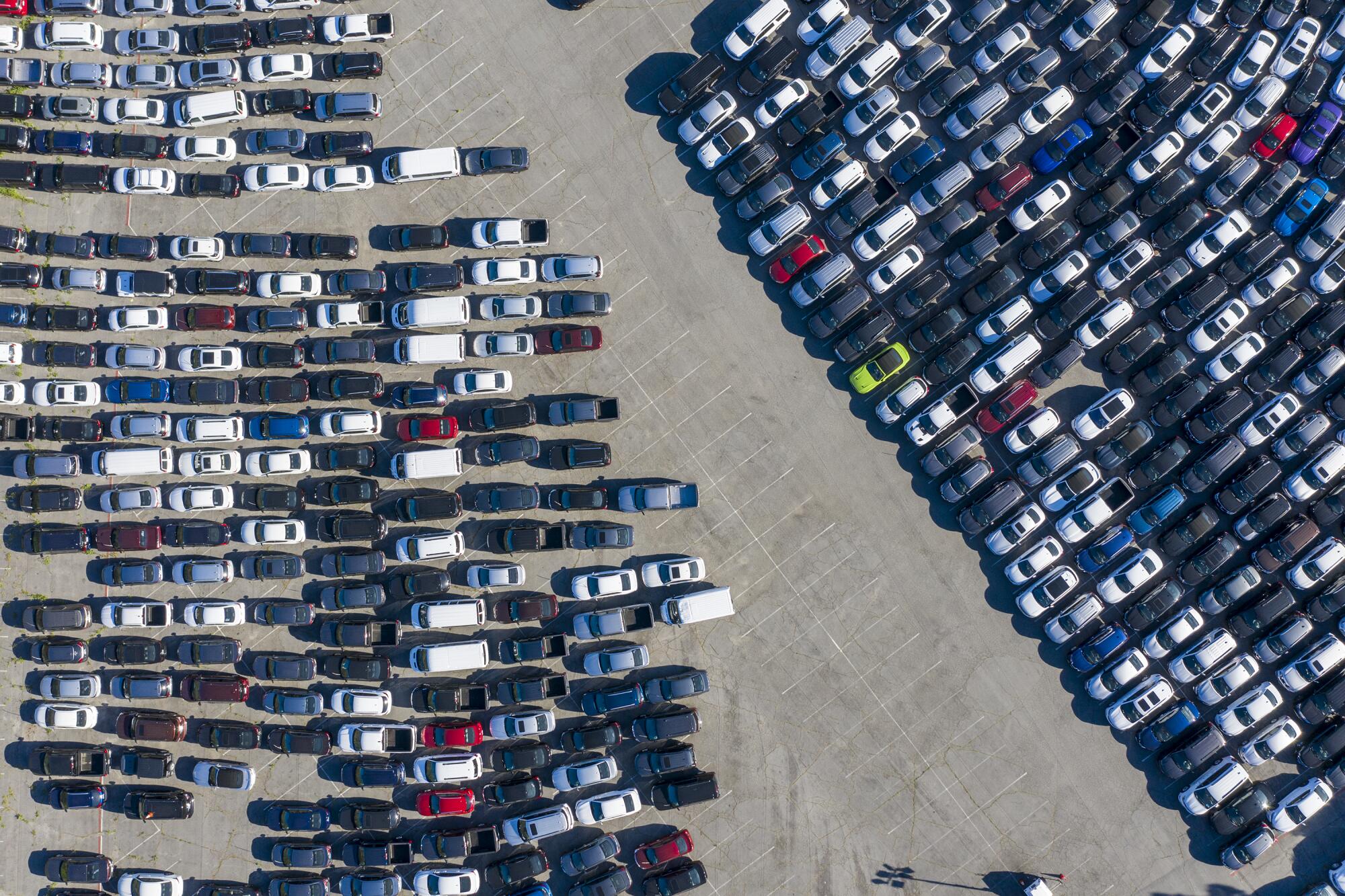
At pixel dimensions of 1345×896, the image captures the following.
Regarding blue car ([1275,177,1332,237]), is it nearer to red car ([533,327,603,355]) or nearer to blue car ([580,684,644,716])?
red car ([533,327,603,355])

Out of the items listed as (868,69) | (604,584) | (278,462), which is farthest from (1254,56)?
(278,462)

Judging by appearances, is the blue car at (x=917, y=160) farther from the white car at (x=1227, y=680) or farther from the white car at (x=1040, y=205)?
the white car at (x=1227, y=680)

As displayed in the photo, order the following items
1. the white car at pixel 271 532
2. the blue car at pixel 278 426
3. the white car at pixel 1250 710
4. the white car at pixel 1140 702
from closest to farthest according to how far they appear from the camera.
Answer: the white car at pixel 1250 710 → the white car at pixel 1140 702 → the white car at pixel 271 532 → the blue car at pixel 278 426

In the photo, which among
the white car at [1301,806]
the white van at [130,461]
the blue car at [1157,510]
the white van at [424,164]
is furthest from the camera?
the white van at [130,461]

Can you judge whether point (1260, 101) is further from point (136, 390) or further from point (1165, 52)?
point (136, 390)

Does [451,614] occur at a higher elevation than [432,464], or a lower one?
lower

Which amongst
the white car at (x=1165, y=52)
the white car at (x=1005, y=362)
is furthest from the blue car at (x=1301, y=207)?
the white car at (x=1005, y=362)

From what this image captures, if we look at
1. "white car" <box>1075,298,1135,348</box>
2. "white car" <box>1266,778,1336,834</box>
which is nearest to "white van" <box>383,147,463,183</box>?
"white car" <box>1075,298,1135,348</box>
